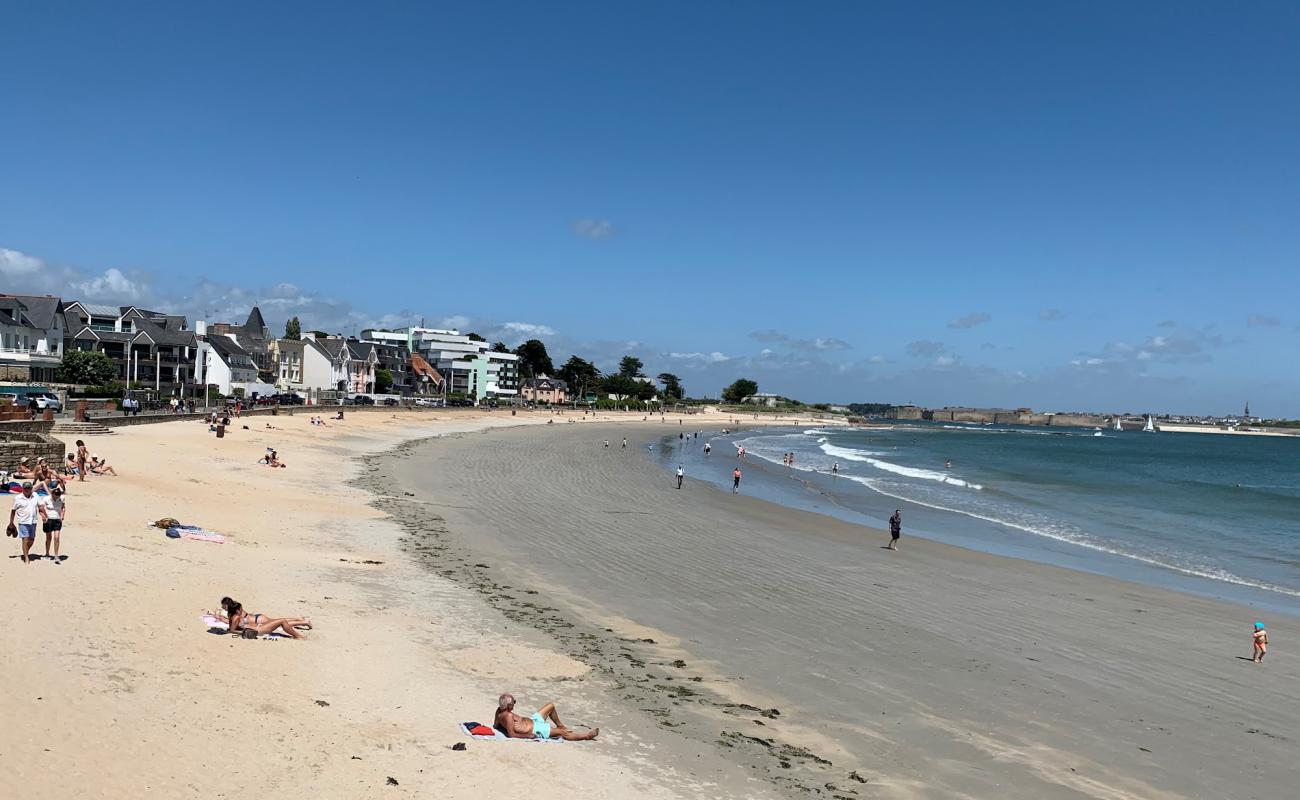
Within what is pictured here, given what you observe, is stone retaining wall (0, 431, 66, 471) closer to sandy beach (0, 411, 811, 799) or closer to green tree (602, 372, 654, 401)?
sandy beach (0, 411, 811, 799)

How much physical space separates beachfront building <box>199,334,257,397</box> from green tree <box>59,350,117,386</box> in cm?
1574

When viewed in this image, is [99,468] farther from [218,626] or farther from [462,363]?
[462,363]

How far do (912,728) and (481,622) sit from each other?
22.9 feet

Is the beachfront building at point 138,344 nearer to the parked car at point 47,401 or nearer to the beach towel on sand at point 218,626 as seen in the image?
the parked car at point 47,401

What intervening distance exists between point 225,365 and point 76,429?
56.5 metres

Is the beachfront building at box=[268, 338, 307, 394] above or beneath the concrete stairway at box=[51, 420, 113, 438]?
above

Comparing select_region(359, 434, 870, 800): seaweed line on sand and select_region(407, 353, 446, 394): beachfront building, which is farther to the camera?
select_region(407, 353, 446, 394): beachfront building

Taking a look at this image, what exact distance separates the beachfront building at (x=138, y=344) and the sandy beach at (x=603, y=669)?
6158 cm

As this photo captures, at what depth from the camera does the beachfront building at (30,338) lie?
197 ft

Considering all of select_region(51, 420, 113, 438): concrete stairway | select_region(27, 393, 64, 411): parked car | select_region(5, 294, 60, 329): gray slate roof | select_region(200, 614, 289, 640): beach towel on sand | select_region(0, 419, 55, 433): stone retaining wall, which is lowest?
select_region(200, 614, 289, 640): beach towel on sand

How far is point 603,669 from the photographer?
12.3 metres

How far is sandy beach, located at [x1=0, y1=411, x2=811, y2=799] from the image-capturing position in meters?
7.65

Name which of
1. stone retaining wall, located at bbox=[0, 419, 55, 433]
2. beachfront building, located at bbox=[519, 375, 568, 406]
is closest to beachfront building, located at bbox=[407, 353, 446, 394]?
beachfront building, located at bbox=[519, 375, 568, 406]

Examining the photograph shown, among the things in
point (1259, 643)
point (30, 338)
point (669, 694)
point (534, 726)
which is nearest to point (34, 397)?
point (30, 338)
